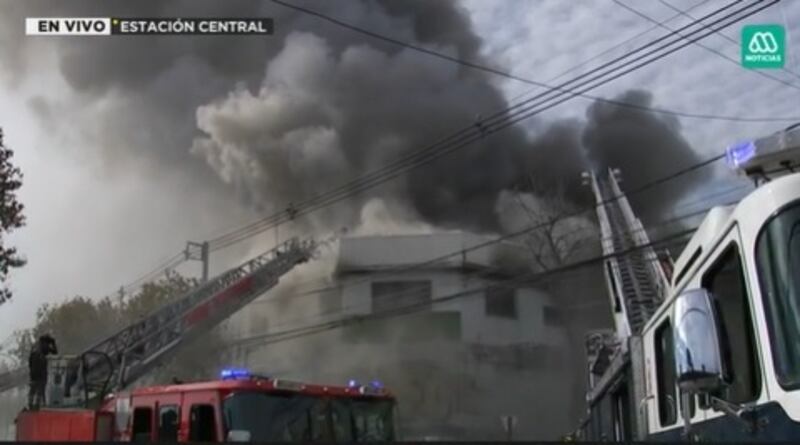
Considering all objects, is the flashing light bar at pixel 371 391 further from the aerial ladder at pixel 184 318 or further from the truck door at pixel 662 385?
the truck door at pixel 662 385

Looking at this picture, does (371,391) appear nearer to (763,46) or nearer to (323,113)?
(323,113)

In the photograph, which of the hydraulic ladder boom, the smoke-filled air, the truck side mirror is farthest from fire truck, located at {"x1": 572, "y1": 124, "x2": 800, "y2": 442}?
the smoke-filled air

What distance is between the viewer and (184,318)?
21.1 feet

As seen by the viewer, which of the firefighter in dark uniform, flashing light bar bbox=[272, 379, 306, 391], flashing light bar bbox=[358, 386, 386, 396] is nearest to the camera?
flashing light bar bbox=[272, 379, 306, 391]

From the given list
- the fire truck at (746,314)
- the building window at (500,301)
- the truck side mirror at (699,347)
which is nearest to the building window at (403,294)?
the building window at (500,301)

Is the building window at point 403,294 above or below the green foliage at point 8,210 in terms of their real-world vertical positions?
below

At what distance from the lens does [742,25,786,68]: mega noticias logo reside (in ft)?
16.6

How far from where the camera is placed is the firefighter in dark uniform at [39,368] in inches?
225

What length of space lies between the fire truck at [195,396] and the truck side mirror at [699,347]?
9.94ft

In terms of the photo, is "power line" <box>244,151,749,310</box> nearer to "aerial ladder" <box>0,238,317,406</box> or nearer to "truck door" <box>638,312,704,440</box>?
"aerial ladder" <box>0,238,317,406</box>

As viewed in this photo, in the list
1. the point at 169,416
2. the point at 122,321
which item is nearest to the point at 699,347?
the point at 169,416

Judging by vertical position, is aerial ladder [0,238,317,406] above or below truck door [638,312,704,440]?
above

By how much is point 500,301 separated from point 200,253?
7.57 feet

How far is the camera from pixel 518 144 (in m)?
6.38
